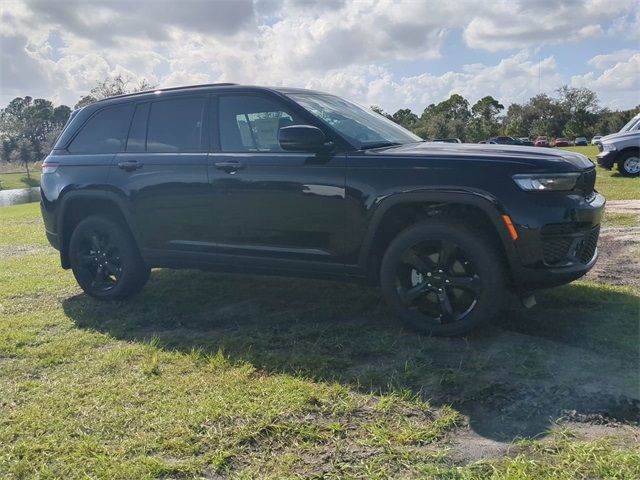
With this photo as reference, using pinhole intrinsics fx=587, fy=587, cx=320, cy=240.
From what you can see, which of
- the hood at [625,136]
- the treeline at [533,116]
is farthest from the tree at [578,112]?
the hood at [625,136]

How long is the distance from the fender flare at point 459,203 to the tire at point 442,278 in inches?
5.4

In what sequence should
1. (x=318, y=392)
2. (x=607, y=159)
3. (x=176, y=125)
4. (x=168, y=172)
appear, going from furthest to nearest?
1. (x=607, y=159)
2. (x=176, y=125)
3. (x=168, y=172)
4. (x=318, y=392)

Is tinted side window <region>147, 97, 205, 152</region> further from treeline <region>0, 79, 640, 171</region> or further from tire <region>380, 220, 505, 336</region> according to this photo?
treeline <region>0, 79, 640, 171</region>

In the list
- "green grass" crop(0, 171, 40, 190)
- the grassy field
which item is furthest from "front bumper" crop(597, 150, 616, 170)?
"green grass" crop(0, 171, 40, 190)

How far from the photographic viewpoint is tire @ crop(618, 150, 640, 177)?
49.0ft

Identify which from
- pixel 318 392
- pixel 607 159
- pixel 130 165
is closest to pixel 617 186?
pixel 607 159

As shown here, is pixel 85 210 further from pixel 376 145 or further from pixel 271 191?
pixel 376 145

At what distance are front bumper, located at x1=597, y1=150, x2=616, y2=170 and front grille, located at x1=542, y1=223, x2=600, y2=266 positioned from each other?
12.6 meters

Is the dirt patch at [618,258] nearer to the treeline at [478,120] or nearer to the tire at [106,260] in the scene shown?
the tire at [106,260]

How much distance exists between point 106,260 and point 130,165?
1.00 metres

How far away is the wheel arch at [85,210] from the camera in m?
5.38

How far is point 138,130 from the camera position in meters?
5.43

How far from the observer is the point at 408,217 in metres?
4.27

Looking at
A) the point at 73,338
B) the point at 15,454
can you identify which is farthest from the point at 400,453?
the point at 73,338
